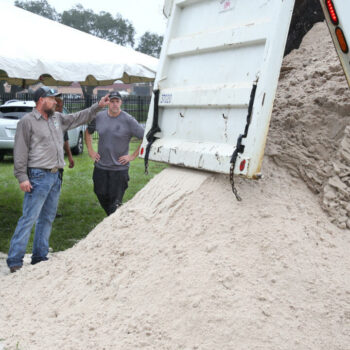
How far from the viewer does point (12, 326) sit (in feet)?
11.6

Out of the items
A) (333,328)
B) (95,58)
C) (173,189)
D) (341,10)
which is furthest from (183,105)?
(95,58)

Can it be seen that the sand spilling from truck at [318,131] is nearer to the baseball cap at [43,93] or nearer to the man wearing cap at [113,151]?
the man wearing cap at [113,151]

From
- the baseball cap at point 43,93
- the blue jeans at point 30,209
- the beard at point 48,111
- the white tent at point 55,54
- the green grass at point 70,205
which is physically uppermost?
the white tent at point 55,54

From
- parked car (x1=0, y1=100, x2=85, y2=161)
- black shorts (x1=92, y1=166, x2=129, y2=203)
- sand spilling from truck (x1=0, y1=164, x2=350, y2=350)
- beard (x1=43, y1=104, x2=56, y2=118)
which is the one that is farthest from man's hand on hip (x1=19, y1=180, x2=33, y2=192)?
parked car (x1=0, y1=100, x2=85, y2=161)

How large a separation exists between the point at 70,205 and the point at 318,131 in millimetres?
5711

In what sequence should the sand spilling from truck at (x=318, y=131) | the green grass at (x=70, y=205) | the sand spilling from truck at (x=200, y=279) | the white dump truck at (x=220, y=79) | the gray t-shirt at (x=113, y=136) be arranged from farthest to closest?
the green grass at (x=70, y=205) → the gray t-shirt at (x=113, y=136) → the sand spilling from truck at (x=318, y=131) → the white dump truck at (x=220, y=79) → the sand spilling from truck at (x=200, y=279)

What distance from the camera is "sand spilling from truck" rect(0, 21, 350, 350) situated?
9.76 feet

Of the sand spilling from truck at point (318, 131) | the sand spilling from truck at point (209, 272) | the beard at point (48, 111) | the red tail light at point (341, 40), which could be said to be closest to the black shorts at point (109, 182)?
the beard at point (48, 111)

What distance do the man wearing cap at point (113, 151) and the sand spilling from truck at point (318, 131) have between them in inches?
82.2

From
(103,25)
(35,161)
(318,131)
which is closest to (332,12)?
(318,131)

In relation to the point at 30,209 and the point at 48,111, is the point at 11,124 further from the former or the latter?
the point at 30,209

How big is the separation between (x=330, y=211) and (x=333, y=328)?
1.07 meters

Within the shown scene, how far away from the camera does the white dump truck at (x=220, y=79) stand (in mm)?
3520

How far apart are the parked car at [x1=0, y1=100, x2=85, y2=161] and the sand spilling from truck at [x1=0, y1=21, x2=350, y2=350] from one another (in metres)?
9.55
